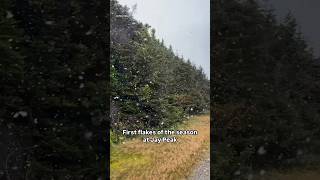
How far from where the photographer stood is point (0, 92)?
33.0 feet

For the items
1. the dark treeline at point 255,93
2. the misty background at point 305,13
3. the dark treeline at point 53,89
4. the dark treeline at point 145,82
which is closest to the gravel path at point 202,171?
the dark treeline at point 255,93

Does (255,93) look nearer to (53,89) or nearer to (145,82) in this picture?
(145,82)

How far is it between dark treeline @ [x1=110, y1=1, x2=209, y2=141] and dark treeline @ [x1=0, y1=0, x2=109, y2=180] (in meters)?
0.34

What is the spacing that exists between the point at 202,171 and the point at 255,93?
85.2 inches

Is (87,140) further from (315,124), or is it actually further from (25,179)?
(315,124)

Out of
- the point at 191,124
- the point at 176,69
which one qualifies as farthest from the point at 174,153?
the point at 176,69

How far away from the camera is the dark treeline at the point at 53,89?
10164mm

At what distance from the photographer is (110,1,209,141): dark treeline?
10.6 m

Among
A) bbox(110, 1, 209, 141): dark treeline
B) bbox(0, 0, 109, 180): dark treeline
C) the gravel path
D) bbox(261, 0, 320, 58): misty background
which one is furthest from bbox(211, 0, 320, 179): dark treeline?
bbox(0, 0, 109, 180): dark treeline

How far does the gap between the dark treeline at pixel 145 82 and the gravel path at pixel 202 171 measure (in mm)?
904

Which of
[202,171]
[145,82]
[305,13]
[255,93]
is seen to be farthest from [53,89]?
[305,13]

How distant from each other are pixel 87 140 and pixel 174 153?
1698 mm

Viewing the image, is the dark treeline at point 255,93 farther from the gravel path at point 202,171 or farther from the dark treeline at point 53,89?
the dark treeline at point 53,89

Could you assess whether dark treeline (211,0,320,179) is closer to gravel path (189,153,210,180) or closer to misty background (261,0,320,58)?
misty background (261,0,320,58)
